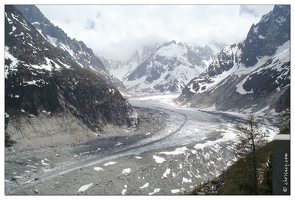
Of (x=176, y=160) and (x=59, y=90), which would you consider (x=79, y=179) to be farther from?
(x=59, y=90)

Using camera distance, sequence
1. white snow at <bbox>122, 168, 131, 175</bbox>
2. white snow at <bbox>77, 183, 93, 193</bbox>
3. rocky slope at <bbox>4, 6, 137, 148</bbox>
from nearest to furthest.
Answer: white snow at <bbox>77, 183, 93, 193</bbox>
white snow at <bbox>122, 168, 131, 175</bbox>
rocky slope at <bbox>4, 6, 137, 148</bbox>

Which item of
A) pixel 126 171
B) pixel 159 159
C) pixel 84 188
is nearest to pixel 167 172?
pixel 126 171

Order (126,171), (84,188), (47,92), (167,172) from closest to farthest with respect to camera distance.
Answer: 1. (84,188)
2. (167,172)
3. (126,171)
4. (47,92)

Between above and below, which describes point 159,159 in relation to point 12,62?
below

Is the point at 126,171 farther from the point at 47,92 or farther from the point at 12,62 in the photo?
the point at 12,62

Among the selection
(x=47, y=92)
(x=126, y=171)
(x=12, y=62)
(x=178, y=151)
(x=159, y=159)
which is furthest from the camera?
(x=12, y=62)

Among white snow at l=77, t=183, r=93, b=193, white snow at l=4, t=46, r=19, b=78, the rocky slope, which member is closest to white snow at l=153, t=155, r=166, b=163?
white snow at l=77, t=183, r=93, b=193

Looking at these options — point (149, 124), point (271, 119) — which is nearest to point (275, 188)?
point (149, 124)

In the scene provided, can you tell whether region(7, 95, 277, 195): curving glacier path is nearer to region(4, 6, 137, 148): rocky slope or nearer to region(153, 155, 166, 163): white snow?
region(153, 155, 166, 163): white snow
